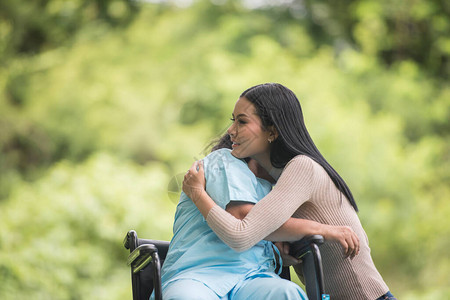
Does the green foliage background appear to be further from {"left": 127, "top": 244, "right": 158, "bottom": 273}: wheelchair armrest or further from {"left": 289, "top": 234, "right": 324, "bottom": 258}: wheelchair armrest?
{"left": 289, "top": 234, "right": 324, "bottom": 258}: wheelchair armrest

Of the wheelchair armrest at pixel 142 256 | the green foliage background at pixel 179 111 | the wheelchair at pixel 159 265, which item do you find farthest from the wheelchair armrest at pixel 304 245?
the green foliage background at pixel 179 111

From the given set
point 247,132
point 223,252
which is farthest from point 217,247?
point 247,132

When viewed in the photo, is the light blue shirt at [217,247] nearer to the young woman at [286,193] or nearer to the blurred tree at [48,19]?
the young woman at [286,193]

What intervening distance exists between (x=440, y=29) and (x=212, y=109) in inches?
135

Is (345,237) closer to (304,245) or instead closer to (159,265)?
(304,245)

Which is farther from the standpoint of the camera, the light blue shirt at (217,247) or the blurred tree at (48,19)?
the blurred tree at (48,19)

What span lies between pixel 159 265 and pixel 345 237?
0.43 metres

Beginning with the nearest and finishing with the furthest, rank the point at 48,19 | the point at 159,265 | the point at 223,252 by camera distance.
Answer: the point at 159,265, the point at 223,252, the point at 48,19

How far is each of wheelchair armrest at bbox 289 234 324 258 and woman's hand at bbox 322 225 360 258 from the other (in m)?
0.05

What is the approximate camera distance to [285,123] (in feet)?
4.62

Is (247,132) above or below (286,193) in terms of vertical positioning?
Answer: above

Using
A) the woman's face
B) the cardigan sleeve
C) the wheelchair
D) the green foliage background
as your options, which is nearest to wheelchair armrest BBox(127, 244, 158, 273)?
the wheelchair

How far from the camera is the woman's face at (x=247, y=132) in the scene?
1402mm

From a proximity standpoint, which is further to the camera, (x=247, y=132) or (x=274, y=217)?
(x=247, y=132)
